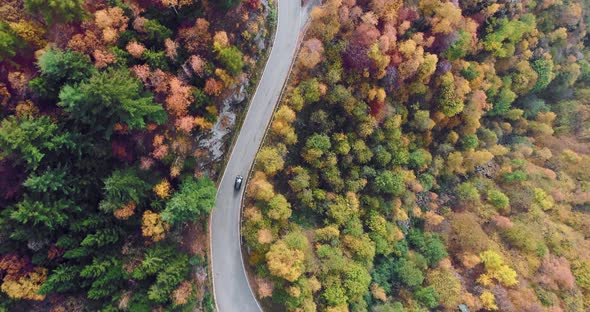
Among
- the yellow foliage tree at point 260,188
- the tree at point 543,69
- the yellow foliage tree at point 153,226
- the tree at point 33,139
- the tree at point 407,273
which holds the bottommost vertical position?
the tree at point 407,273

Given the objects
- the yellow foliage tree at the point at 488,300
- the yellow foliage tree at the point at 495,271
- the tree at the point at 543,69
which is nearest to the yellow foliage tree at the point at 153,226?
the yellow foliage tree at the point at 488,300

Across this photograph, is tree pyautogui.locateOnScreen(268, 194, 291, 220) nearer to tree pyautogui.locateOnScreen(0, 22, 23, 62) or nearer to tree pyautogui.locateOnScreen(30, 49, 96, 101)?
tree pyautogui.locateOnScreen(30, 49, 96, 101)

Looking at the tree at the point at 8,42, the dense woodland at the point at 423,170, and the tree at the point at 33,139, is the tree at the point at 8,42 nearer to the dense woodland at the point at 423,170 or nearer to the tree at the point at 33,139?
the tree at the point at 33,139

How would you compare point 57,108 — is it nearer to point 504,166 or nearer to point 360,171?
point 360,171

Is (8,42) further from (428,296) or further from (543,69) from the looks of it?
(543,69)

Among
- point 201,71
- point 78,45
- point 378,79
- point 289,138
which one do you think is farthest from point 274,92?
point 78,45

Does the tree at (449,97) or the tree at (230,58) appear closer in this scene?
the tree at (230,58)

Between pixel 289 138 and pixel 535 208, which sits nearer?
pixel 289 138
